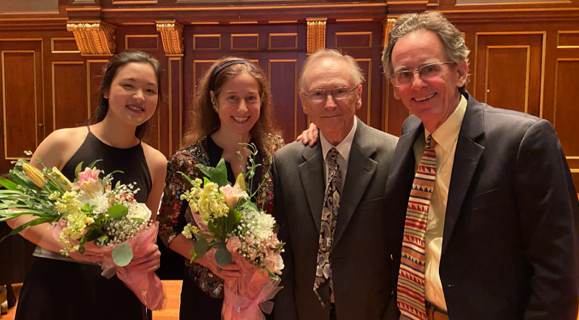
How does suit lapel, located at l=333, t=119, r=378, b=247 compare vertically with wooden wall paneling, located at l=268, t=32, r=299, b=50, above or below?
below

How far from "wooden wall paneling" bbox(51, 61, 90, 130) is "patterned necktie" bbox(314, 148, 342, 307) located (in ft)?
15.4

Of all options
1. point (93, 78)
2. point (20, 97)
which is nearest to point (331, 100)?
point (93, 78)

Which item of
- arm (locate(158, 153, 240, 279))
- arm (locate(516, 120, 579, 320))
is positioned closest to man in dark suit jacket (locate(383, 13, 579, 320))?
arm (locate(516, 120, 579, 320))

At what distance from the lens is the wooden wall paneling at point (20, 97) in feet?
17.8

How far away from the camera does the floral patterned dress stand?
65.4 inches

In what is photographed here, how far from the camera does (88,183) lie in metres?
1.36

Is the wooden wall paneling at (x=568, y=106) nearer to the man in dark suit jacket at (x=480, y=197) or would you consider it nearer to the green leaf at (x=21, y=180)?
the man in dark suit jacket at (x=480, y=197)

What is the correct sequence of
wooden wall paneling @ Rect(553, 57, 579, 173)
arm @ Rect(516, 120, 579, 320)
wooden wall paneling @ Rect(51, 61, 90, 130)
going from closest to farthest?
arm @ Rect(516, 120, 579, 320)
wooden wall paneling @ Rect(553, 57, 579, 173)
wooden wall paneling @ Rect(51, 61, 90, 130)

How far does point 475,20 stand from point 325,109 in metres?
4.03

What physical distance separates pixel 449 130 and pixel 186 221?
1.11 meters

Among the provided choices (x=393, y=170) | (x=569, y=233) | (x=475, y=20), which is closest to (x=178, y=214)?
(x=393, y=170)

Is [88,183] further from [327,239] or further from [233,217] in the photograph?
[327,239]

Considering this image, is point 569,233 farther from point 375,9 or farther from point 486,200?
point 375,9

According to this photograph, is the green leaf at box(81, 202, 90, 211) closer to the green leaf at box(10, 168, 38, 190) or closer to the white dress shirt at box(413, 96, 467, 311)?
the green leaf at box(10, 168, 38, 190)
